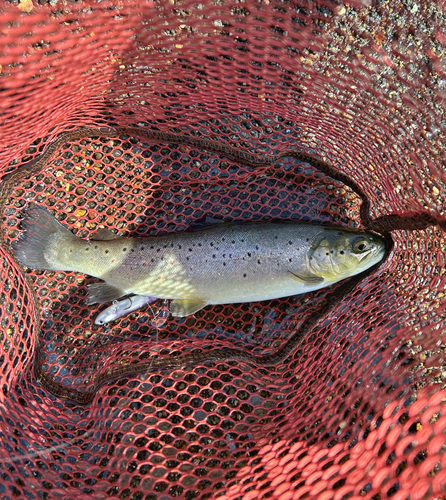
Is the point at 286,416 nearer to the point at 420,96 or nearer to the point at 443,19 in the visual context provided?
the point at 420,96

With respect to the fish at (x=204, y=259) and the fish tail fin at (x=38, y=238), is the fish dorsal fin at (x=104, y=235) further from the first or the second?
the fish tail fin at (x=38, y=238)

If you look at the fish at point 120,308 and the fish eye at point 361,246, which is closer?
the fish eye at point 361,246

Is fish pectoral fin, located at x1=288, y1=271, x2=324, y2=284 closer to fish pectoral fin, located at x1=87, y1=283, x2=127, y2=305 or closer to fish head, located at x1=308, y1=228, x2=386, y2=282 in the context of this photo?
fish head, located at x1=308, y1=228, x2=386, y2=282

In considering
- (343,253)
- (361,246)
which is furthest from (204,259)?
(361,246)

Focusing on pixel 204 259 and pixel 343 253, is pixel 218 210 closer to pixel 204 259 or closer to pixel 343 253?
pixel 204 259

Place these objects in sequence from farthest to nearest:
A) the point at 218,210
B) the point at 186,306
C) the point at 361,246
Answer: the point at 218,210 < the point at 186,306 < the point at 361,246

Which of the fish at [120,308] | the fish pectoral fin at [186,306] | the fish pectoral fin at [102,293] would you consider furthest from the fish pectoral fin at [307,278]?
the fish pectoral fin at [102,293]

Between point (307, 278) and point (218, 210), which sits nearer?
point (307, 278)

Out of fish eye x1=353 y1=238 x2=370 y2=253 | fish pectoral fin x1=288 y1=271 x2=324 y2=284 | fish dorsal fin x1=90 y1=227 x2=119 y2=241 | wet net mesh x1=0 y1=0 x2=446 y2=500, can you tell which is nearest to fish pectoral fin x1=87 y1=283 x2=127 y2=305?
wet net mesh x1=0 y1=0 x2=446 y2=500
